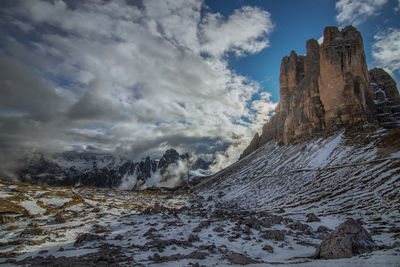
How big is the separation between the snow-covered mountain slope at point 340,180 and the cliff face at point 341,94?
1100 centimetres

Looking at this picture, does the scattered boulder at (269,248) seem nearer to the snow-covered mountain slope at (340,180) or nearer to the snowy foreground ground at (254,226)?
the snowy foreground ground at (254,226)

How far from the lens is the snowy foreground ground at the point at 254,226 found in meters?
12.9

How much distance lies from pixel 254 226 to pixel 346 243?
Result: 1303cm

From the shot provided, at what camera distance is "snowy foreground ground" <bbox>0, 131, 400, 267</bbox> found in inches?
509

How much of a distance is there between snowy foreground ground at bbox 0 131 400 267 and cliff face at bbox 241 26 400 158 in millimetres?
18738

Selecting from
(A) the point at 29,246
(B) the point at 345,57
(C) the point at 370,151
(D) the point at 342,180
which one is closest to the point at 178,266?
(A) the point at 29,246

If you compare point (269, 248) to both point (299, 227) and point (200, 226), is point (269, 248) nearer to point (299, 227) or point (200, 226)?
point (299, 227)

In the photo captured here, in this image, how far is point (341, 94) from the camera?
70.2 meters

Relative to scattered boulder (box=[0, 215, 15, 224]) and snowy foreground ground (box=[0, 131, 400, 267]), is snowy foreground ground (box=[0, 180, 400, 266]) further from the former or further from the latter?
scattered boulder (box=[0, 215, 15, 224])

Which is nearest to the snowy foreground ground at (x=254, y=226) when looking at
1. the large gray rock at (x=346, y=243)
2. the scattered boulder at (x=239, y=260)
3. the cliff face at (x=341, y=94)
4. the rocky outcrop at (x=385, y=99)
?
the scattered boulder at (x=239, y=260)

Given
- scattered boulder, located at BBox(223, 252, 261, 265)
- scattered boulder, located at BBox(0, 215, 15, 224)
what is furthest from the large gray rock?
scattered boulder, located at BBox(0, 215, 15, 224)

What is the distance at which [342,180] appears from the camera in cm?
4009

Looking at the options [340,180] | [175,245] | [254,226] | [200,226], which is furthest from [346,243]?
[340,180]

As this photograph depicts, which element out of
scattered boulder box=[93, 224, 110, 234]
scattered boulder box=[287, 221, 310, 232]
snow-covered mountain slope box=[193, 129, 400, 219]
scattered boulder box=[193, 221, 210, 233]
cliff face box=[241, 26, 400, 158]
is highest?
cliff face box=[241, 26, 400, 158]
